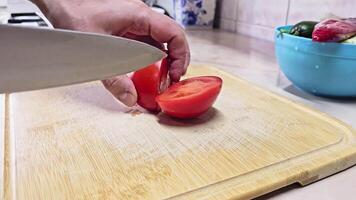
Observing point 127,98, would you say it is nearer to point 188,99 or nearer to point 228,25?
point 188,99

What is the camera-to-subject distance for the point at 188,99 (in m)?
0.53

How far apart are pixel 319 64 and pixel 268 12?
2.21 feet

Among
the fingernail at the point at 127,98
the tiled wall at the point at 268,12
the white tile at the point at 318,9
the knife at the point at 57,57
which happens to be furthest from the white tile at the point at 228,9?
the knife at the point at 57,57

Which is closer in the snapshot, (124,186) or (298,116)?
(124,186)

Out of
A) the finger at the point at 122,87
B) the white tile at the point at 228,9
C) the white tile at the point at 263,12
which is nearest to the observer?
the finger at the point at 122,87

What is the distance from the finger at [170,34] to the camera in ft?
1.88

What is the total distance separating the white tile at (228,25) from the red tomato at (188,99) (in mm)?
952

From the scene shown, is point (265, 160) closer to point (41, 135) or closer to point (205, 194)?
point (205, 194)

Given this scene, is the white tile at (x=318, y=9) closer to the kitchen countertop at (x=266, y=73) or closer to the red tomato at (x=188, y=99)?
the kitchen countertop at (x=266, y=73)

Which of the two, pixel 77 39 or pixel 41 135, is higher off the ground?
pixel 77 39

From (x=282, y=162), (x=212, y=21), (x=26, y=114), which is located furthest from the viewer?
(x=212, y=21)

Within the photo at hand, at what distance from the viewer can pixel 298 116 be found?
0.57 m

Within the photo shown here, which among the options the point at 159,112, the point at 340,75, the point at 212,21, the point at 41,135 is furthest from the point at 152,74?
the point at 212,21

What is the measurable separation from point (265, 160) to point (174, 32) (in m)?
0.26
